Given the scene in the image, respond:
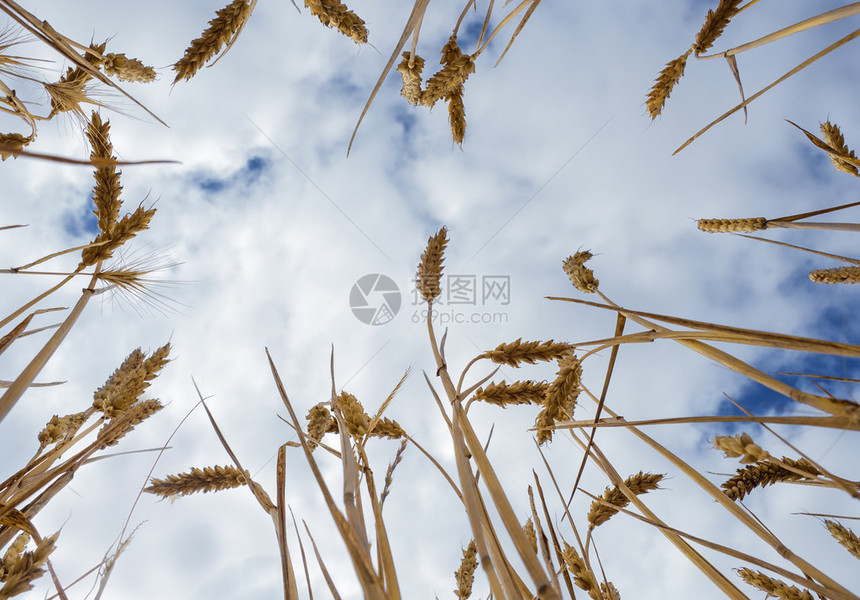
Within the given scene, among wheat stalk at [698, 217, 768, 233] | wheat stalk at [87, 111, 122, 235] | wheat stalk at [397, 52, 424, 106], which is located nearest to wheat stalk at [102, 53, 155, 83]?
wheat stalk at [87, 111, 122, 235]

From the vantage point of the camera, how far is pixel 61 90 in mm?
1640

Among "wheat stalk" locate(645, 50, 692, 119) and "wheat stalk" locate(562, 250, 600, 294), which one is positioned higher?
"wheat stalk" locate(645, 50, 692, 119)

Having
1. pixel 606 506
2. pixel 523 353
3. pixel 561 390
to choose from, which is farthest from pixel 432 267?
pixel 606 506

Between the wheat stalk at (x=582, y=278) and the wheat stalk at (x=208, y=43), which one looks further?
the wheat stalk at (x=582, y=278)

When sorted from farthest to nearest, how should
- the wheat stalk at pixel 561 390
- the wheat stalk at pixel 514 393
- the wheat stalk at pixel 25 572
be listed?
the wheat stalk at pixel 514 393
the wheat stalk at pixel 561 390
the wheat stalk at pixel 25 572

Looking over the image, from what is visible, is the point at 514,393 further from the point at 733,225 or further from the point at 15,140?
the point at 15,140

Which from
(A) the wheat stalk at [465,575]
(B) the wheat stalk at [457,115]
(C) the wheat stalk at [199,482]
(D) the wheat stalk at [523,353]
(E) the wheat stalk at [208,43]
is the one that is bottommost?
(A) the wheat stalk at [465,575]

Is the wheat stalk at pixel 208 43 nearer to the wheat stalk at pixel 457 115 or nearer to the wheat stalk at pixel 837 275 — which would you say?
the wheat stalk at pixel 457 115

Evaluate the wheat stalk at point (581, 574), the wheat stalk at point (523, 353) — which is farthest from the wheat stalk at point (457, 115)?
the wheat stalk at point (581, 574)

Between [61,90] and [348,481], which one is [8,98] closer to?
[61,90]

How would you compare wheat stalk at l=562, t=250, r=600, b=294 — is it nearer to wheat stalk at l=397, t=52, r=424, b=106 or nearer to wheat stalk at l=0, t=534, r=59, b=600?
wheat stalk at l=397, t=52, r=424, b=106

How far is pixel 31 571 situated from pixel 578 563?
1.48 m

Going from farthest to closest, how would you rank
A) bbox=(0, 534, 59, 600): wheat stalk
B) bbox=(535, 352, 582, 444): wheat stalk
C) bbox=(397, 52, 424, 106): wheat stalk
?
bbox=(397, 52, 424, 106): wheat stalk < bbox=(535, 352, 582, 444): wheat stalk < bbox=(0, 534, 59, 600): wheat stalk

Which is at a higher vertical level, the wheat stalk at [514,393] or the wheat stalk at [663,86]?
the wheat stalk at [663,86]
